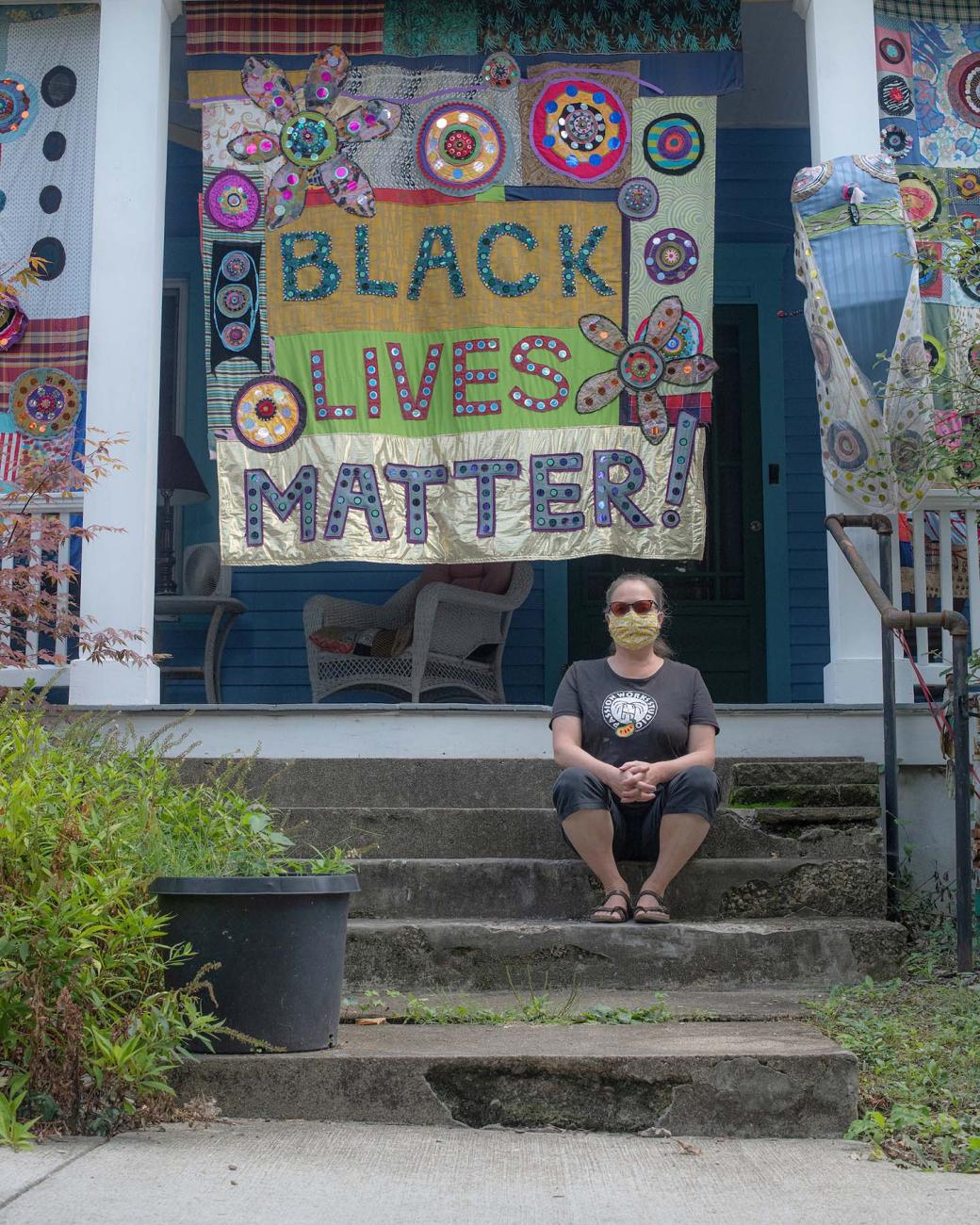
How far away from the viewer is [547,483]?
19.3 ft

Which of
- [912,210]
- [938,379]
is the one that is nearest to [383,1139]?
[938,379]

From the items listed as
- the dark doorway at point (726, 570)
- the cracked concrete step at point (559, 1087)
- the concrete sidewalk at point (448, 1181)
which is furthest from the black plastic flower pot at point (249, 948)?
the dark doorway at point (726, 570)

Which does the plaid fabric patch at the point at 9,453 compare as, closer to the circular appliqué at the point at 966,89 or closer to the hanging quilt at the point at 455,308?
the hanging quilt at the point at 455,308

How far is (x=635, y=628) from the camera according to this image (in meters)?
4.64

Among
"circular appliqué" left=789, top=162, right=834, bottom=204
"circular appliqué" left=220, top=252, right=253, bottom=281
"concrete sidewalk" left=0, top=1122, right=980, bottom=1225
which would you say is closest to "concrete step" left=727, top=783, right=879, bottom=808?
"concrete sidewalk" left=0, top=1122, right=980, bottom=1225

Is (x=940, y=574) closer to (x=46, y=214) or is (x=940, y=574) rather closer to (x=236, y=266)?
(x=236, y=266)

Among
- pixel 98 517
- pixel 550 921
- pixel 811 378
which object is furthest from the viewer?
pixel 811 378

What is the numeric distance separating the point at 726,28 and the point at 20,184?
314 centimetres

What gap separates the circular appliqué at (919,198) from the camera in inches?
234

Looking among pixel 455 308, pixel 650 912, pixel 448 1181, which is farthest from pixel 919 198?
pixel 448 1181

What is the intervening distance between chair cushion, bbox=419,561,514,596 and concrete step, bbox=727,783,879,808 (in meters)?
2.35

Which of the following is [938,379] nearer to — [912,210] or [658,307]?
[912,210]

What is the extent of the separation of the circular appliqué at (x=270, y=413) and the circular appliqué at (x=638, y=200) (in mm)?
1621

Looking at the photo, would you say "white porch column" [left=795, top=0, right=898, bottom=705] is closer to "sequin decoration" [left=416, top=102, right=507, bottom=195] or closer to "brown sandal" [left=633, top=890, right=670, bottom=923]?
"sequin decoration" [left=416, top=102, right=507, bottom=195]
